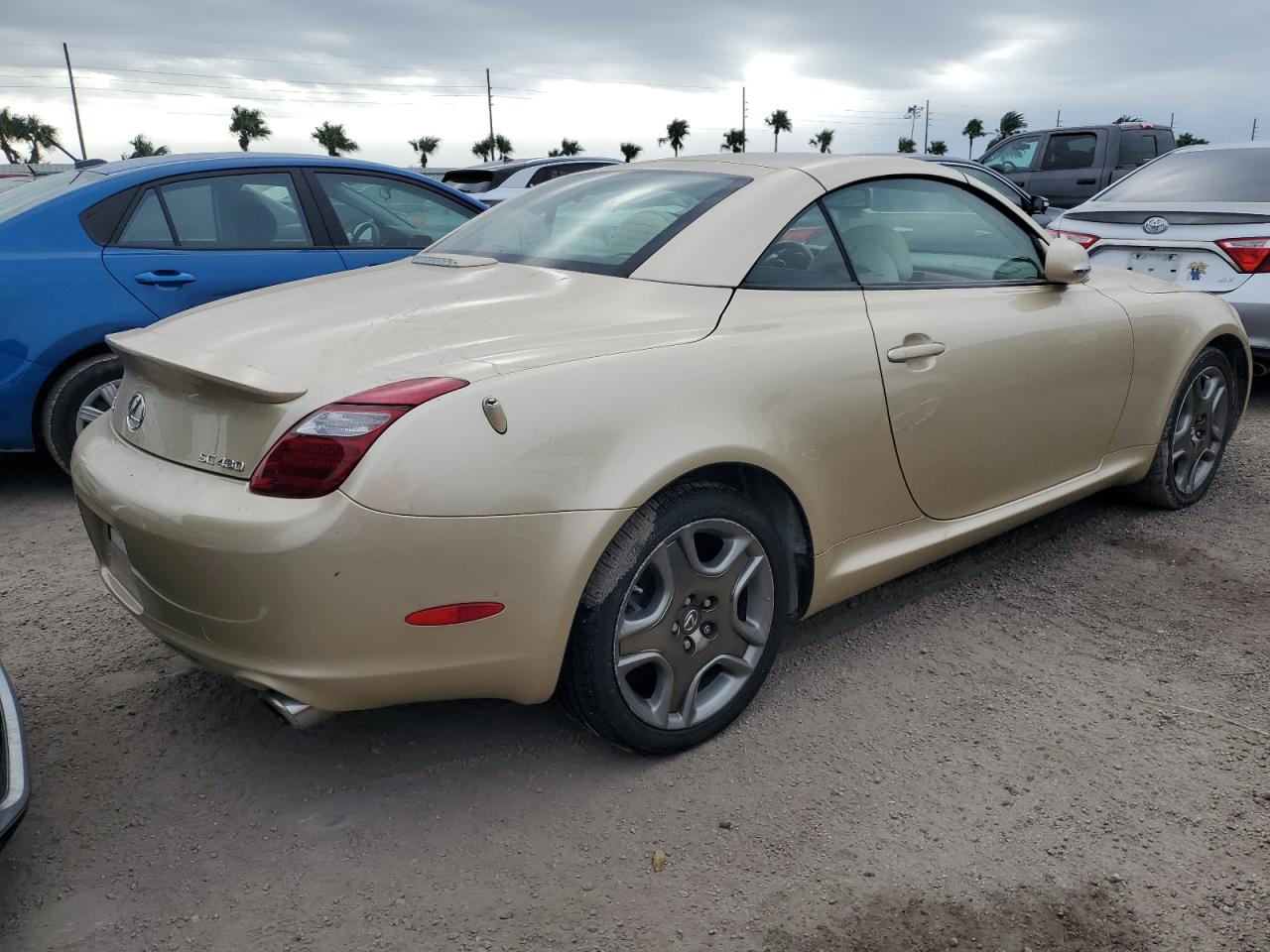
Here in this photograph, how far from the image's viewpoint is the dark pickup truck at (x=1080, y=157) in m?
14.1

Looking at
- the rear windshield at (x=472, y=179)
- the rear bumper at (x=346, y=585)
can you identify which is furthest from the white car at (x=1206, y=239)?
the rear windshield at (x=472, y=179)

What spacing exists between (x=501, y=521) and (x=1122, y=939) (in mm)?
1465

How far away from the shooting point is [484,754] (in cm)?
271

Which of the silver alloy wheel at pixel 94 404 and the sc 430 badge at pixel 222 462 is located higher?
the sc 430 badge at pixel 222 462

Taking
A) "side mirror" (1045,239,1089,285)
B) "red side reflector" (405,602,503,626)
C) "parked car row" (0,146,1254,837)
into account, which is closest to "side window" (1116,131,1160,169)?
"parked car row" (0,146,1254,837)

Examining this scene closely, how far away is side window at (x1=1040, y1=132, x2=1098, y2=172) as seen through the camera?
14203 mm

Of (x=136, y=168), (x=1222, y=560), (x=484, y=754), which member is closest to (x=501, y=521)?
(x=484, y=754)

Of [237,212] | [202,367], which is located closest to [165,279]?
[237,212]

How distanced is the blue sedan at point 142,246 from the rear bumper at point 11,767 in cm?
266

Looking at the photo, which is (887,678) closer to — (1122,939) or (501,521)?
(1122,939)

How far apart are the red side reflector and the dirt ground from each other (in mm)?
540

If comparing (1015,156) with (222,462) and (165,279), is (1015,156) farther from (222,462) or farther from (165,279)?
(222,462)

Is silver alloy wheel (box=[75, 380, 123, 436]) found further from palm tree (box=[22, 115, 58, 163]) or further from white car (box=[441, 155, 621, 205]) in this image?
palm tree (box=[22, 115, 58, 163])

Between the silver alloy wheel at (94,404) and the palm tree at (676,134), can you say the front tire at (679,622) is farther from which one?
the palm tree at (676,134)
